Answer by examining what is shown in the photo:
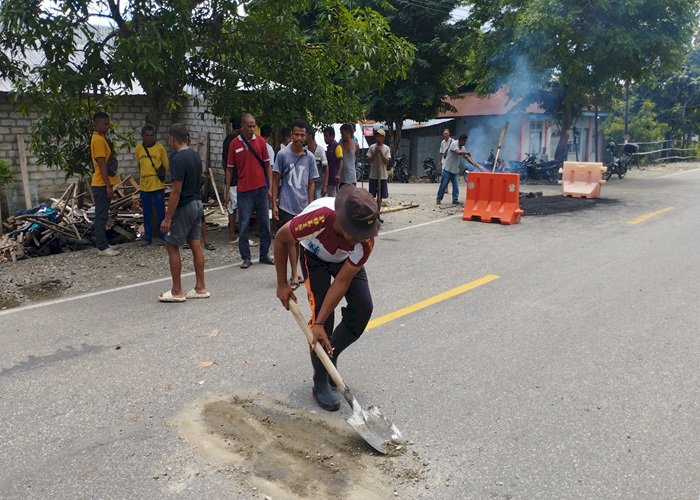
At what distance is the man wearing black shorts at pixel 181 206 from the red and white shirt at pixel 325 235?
9.47ft

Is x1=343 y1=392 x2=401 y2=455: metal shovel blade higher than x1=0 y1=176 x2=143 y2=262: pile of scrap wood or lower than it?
lower

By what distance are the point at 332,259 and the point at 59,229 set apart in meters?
7.26

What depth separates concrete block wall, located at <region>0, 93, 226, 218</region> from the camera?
12.2 metres

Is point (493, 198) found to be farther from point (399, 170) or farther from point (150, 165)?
point (399, 170)

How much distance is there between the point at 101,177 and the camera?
8203 mm

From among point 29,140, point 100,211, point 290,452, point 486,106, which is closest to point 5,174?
point 29,140

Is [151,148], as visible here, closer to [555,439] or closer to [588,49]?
[555,439]

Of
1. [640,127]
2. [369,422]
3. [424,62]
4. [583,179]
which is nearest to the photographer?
[369,422]

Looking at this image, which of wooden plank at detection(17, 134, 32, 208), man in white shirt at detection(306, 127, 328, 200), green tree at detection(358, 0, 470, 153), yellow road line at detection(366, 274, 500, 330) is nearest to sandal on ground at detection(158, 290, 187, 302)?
yellow road line at detection(366, 274, 500, 330)

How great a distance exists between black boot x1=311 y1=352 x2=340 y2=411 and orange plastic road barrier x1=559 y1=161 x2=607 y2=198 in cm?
1330

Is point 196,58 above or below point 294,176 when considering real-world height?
above

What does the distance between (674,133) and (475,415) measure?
37.3 meters

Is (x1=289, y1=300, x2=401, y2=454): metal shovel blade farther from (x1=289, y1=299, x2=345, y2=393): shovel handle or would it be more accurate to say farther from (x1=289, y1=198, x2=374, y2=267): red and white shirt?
(x1=289, y1=198, x2=374, y2=267): red and white shirt

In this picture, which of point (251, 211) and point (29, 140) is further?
point (29, 140)
